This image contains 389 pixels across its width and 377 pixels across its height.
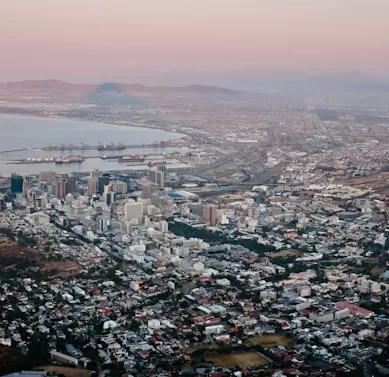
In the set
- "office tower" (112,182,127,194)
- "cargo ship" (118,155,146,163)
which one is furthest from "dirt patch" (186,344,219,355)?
"cargo ship" (118,155,146,163)

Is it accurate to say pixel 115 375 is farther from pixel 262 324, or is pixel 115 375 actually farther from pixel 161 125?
pixel 161 125

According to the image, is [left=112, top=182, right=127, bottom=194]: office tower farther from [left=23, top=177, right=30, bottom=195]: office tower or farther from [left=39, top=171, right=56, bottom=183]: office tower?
[left=39, top=171, right=56, bottom=183]: office tower

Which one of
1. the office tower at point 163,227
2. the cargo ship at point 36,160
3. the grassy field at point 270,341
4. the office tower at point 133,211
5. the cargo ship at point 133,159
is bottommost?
the grassy field at point 270,341

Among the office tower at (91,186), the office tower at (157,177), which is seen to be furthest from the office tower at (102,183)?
the office tower at (157,177)

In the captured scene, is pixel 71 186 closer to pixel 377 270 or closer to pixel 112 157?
pixel 112 157

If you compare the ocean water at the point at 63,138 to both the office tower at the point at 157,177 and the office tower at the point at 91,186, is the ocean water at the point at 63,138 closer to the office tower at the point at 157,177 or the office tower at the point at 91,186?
the office tower at the point at 157,177

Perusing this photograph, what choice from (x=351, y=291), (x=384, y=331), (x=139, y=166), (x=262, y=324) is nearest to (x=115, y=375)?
(x=262, y=324)
